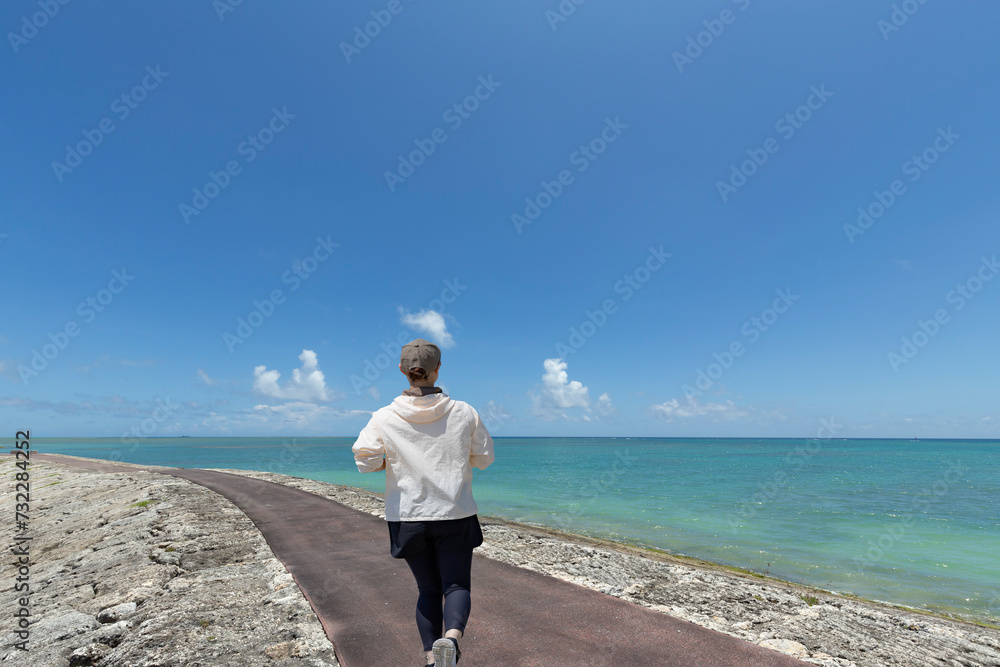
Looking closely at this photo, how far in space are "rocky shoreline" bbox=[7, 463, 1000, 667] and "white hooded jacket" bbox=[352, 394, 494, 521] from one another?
231cm

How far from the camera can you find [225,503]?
13180mm

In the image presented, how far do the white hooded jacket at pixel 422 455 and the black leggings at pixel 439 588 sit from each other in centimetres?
28

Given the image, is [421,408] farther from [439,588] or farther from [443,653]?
[443,653]

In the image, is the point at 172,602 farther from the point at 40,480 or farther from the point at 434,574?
the point at 40,480

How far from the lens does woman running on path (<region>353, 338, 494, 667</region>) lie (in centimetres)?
277

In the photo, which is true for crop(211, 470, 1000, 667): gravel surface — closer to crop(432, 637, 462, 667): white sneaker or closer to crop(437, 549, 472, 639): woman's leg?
crop(437, 549, 472, 639): woman's leg

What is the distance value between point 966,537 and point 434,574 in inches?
1008

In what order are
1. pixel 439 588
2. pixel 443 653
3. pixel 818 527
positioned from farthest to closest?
pixel 818 527
pixel 439 588
pixel 443 653

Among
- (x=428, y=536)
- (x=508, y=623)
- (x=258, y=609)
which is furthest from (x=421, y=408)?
(x=258, y=609)

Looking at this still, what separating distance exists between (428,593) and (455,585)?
0.68ft

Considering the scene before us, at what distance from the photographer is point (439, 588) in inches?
115

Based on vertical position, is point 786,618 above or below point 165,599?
above

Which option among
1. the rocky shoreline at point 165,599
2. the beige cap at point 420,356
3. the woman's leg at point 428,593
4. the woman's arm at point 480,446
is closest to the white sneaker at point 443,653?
the woman's leg at point 428,593

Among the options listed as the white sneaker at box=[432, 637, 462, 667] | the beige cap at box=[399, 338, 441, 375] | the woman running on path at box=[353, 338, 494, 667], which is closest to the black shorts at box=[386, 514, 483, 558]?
the woman running on path at box=[353, 338, 494, 667]
